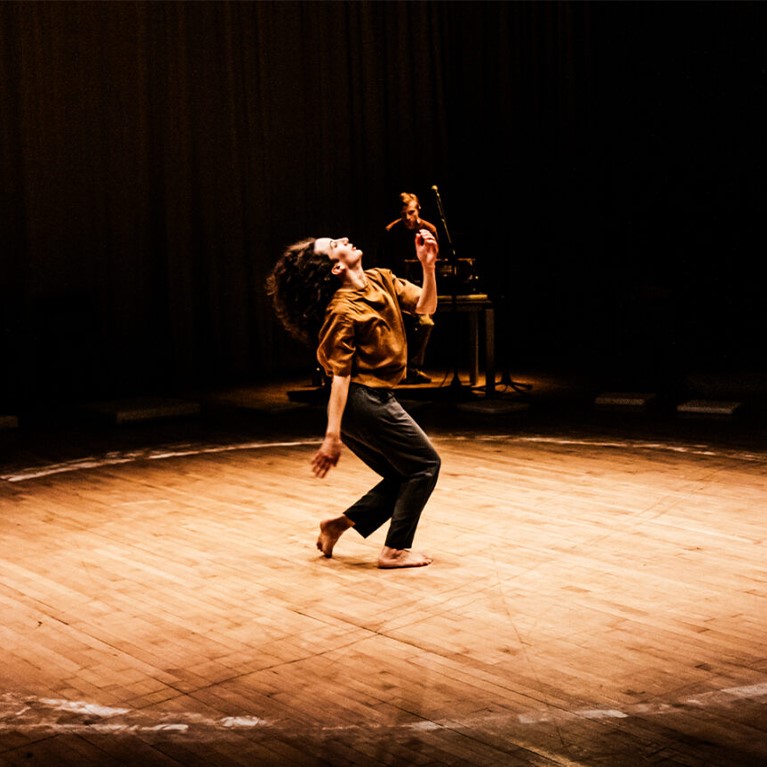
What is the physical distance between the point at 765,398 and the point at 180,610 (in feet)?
18.1

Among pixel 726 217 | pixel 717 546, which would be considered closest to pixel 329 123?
pixel 726 217

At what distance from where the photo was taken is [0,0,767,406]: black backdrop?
29.9ft

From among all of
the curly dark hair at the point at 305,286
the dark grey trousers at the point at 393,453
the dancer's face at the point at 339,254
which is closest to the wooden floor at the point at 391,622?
the dark grey trousers at the point at 393,453

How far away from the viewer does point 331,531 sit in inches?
178

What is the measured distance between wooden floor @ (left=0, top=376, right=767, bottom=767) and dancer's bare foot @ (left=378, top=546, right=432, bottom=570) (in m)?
0.04

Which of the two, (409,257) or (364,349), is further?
(409,257)

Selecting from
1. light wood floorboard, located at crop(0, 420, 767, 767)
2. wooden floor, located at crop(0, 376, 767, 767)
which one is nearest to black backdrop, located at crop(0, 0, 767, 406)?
wooden floor, located at crop(0, 376, 767, 767)

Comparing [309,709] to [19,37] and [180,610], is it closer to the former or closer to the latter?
[180,610]

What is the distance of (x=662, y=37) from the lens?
10703 millimetres

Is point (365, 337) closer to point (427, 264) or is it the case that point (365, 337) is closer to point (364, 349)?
point (364, 349)

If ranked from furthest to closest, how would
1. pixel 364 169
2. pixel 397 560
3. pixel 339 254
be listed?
pixel 364 169 → pixel 397 560 → pixel 339 254

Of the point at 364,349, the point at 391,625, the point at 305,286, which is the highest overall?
the point at 305,286

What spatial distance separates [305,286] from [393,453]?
676mm

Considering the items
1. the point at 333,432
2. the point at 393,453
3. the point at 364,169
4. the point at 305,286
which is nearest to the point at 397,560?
the point at 393,453
